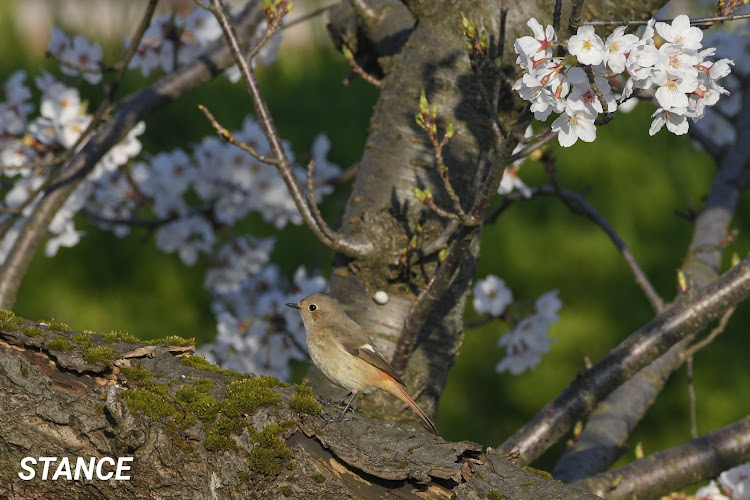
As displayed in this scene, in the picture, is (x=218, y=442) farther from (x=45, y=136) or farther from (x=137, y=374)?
(x=45, y=136)

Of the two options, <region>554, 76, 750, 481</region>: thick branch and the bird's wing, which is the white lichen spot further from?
<region>554, 76, 750, 481</region>: thick branch

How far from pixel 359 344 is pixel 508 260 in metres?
3.91

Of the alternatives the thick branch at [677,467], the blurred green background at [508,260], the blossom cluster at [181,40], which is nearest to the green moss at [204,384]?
the thick branch at [677,467]

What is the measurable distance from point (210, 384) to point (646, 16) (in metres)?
2.11

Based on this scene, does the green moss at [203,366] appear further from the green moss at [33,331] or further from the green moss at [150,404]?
the green moss at [33,331]

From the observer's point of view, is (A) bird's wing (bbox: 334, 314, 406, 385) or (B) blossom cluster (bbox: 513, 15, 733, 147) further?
(A) bird's wing (bbox: 334, 314, 406, 385)

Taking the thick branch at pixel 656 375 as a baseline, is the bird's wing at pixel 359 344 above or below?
below

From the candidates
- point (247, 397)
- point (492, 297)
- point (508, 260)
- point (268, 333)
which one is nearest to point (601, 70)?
point (247, 397)

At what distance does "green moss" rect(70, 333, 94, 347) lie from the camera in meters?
2.21

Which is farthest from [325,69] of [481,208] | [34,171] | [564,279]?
[481,208]

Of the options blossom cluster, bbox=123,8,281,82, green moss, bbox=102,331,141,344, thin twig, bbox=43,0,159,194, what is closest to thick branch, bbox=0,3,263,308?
thin twig, bbox=43,0,159,194

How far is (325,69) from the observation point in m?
8.45

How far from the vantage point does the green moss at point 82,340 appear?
2.21 meters

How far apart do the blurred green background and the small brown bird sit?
1.88m
